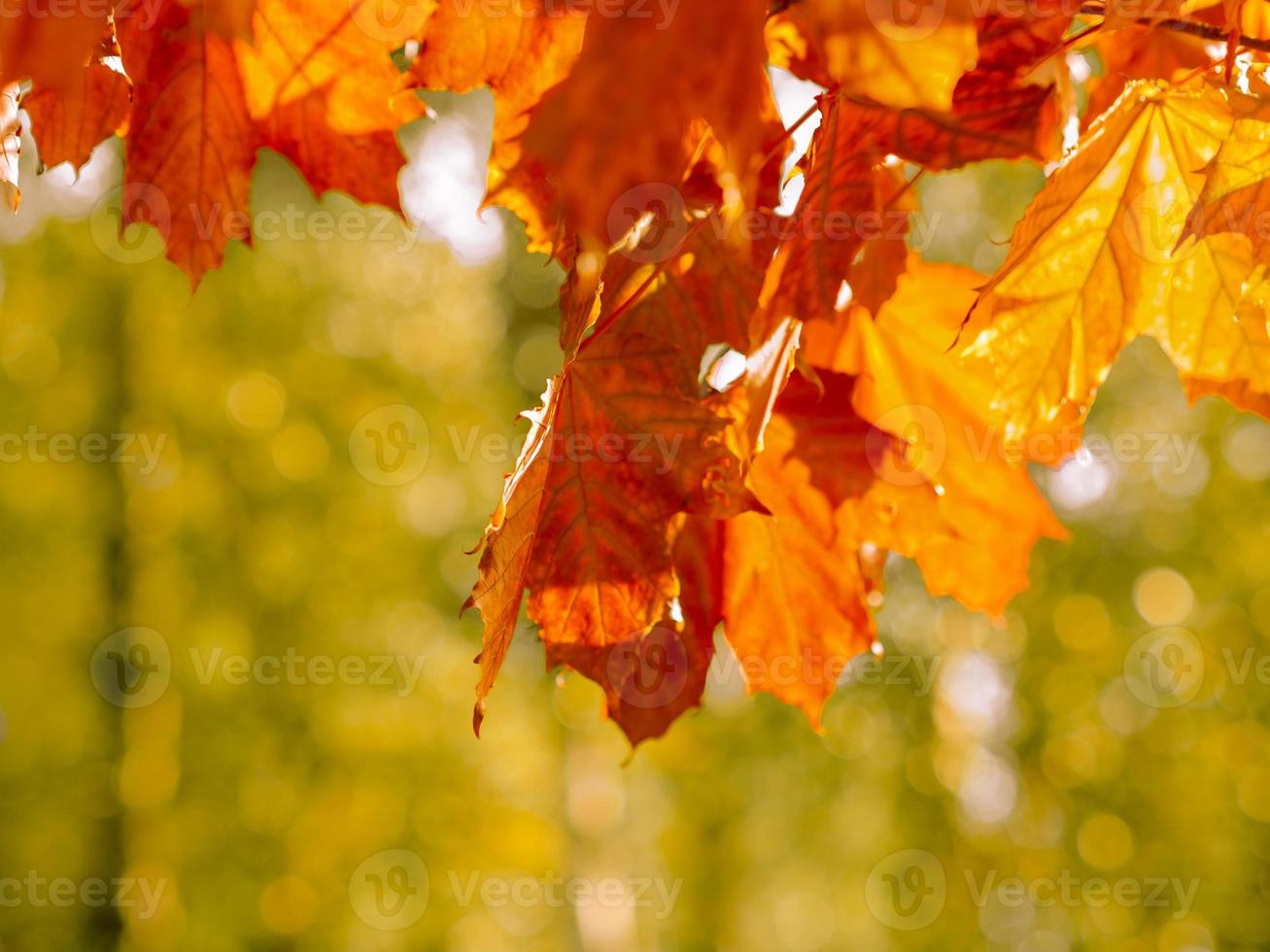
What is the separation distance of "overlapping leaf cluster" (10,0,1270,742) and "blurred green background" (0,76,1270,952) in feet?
20.7

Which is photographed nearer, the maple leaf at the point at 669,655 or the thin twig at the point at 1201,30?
the thin twig at the point at 1201,30

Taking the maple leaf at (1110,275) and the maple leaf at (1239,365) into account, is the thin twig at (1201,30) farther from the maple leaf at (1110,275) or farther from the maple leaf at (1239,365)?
the maple leaf at (1239,365)

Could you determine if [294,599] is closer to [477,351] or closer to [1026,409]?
[477,351]

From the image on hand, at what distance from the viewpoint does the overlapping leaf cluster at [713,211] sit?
65 centimetres

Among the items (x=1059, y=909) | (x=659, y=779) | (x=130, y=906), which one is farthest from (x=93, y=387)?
(x=1059, y=909)

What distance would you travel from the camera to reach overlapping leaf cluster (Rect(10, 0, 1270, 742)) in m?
0.65

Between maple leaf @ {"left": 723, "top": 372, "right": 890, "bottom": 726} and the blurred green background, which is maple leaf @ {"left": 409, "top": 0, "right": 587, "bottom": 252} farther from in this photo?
the blurred green background

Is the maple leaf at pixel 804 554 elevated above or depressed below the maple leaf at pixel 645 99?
below

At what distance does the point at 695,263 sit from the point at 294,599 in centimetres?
726

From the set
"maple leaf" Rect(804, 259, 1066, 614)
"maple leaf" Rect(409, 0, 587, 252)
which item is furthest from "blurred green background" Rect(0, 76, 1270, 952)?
"maple leaf" Rect(409, 0, 587, 252)

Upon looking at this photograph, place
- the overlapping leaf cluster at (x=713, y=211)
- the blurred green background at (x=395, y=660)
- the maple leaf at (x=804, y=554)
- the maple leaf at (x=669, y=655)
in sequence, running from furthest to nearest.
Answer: the blurred green background at (x=395, y=660) < the maple leaf at (x=804, y=554) < the maple leaf at (x=669, y=655) < the overlapping leaf cluster at (x=713, y=211)

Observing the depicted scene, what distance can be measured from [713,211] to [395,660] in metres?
7.26

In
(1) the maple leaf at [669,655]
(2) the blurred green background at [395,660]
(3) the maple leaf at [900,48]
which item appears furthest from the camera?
(2) the blurred green background at [395,660]

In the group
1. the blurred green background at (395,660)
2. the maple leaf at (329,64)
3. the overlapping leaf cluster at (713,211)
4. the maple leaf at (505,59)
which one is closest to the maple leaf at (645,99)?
the overlapping leaf cluster at (713,211)
